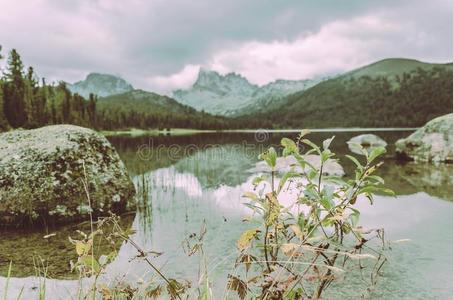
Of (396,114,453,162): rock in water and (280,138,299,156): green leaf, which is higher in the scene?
(280,138,299,156): green leaf

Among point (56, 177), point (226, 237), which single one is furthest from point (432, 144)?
point (56, 177)

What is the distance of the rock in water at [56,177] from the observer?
749cm

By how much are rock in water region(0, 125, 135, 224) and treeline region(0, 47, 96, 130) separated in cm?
4323

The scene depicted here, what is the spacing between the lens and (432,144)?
19.8 meters

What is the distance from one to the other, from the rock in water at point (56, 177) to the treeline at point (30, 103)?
142ft

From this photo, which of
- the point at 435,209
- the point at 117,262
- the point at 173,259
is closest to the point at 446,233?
the point at 435,209

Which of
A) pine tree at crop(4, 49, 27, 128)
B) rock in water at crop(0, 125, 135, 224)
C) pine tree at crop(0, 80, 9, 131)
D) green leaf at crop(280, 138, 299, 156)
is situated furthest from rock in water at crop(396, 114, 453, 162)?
pine tree at crop(4, 49, 27, 128)

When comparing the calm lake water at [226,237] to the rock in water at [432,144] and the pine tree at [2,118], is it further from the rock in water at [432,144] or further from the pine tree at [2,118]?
the pine tree at [2,118]

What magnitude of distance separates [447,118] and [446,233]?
16.3m

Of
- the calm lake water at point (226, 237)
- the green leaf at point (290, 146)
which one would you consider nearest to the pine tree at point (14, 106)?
the calm lake water at point (226, 237)

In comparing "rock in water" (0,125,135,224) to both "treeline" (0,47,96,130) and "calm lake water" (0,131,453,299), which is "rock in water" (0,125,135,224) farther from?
"treeline" (0,47,96,130)

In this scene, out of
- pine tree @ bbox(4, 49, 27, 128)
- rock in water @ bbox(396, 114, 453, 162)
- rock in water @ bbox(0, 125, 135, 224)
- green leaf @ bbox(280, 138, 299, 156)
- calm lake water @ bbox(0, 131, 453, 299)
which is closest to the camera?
green leaf @ bbox(280, 138, 299, 156)

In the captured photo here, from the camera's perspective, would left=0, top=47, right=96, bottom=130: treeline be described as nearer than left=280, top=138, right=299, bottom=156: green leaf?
No

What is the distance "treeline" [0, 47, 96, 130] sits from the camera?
54594mm
